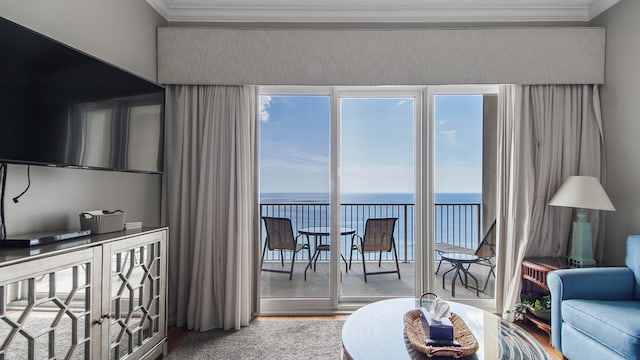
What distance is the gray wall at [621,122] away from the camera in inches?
92.7

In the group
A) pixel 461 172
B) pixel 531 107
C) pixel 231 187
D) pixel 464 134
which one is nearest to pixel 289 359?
pixel 231 187

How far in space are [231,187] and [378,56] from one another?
175 centimetres

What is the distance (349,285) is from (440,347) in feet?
5.30

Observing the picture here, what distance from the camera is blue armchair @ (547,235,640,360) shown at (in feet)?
5.41

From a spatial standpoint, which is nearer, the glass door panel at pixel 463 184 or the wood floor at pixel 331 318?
the wood floor at pixel 331 318

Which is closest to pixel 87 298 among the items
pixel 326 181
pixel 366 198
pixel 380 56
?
pixel 326 181

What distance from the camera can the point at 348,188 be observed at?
2875 millimetres

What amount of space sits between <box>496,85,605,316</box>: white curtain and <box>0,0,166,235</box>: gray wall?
322 cm

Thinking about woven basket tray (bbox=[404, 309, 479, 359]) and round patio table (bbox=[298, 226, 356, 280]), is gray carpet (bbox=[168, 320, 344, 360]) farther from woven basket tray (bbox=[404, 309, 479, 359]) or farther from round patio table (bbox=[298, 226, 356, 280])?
woven basket tray (bbox=[404, 309, 479, 359])

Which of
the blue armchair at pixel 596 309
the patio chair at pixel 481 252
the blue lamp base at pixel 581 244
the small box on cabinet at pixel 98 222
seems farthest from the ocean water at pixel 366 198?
the small box on cabinet at pixel 98 222

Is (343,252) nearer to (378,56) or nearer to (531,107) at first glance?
(378,56)

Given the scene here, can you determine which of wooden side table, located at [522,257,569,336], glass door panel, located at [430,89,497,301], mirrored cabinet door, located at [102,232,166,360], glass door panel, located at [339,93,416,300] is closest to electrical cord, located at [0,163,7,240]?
mirrored cabinet door, located at [102,232,166,360]

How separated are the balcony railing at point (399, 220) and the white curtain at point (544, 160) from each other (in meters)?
0.34

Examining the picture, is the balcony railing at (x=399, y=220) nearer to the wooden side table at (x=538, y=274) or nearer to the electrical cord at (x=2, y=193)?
the wooden side table at (x=538, y=274)
